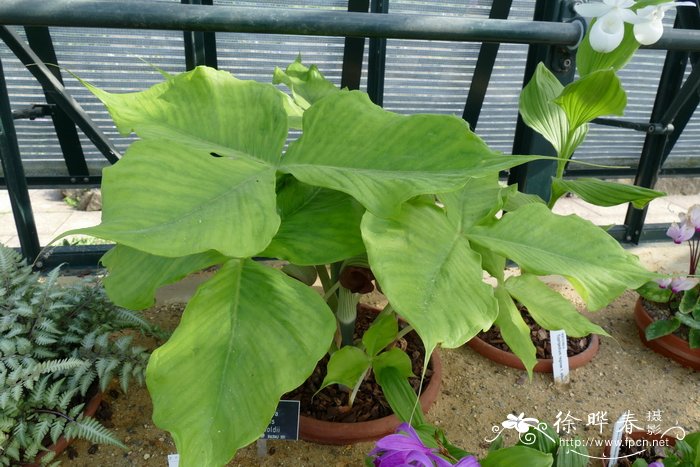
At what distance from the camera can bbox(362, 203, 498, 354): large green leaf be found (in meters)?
0.54

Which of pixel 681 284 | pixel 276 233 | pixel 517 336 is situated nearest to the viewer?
pixel 276 233

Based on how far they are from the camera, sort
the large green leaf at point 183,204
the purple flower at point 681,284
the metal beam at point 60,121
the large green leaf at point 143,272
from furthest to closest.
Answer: the metal beam at point 60,121 < the purple flower at point 681,284 < the large green leaf at point 143,272 < the large green leaf at point 183,204

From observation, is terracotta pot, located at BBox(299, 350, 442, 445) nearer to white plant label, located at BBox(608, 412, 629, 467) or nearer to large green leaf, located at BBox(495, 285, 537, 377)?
large green leaf, located at BBox(495, 285, 537, 377)

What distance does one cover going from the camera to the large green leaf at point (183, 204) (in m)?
0.49

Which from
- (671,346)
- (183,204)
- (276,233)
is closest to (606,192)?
(671,346)

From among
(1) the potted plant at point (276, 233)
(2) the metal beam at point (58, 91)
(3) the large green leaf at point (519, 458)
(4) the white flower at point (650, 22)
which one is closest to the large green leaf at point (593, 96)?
(4) the white flower at point (650, 22)

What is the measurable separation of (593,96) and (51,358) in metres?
1.25

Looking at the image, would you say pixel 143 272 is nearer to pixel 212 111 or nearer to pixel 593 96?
pixel 212 111

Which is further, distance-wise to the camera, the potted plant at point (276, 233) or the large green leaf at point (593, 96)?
the large green leaf at point (593, 96)

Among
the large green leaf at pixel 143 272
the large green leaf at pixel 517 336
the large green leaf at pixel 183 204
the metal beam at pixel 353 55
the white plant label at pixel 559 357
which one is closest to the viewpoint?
the large green leaf at pixel 183 204

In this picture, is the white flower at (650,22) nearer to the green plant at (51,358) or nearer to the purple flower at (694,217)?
the purple flower at (694,217)

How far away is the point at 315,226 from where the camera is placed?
2.32ft

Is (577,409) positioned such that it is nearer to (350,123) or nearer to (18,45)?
(350,123)

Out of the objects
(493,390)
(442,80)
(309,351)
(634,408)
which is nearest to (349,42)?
(442,80)
